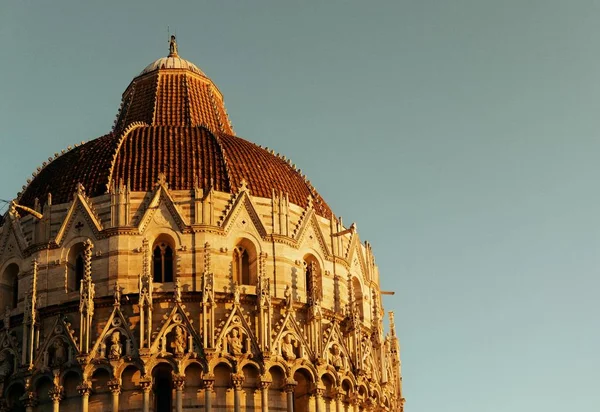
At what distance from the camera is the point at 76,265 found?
160 feet

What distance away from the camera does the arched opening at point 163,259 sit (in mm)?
47781

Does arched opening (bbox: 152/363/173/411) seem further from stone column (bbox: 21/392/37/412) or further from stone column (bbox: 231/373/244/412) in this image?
stone column (bbox: 21/392/37/412)

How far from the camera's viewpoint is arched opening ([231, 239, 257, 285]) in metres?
48.5

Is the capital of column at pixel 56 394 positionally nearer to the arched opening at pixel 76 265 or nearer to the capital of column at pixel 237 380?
the arched opening at pixel 76 265

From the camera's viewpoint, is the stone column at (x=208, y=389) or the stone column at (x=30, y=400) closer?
the stone column at (x=208, y=389)

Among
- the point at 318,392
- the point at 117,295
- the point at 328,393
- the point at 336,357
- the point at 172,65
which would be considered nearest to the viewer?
the point at 117,295

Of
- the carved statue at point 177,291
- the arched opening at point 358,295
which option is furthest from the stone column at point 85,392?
the arched opening at point 358,295

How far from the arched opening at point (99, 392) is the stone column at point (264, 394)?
5481mm

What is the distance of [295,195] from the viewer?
51.8 metres

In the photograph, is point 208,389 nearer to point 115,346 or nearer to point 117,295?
point 115,346

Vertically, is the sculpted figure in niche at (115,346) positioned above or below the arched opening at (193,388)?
above

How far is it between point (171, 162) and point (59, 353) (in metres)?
8.94

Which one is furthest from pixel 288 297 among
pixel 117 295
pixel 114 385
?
pixel 114 385

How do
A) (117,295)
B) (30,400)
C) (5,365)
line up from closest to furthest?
1. (30,400)
2. (117,295)
3. (5,365)
